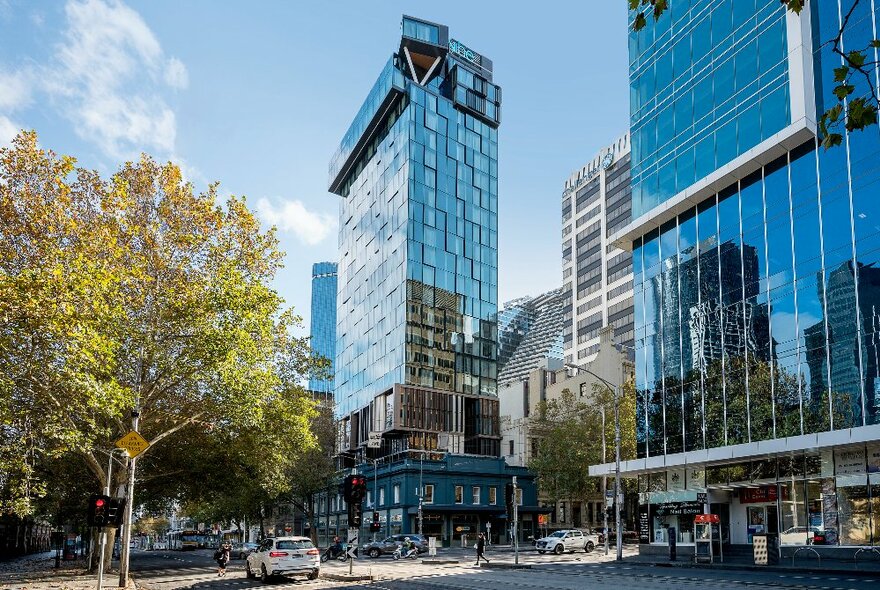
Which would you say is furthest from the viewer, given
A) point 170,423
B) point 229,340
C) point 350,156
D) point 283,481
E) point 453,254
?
point 350,156

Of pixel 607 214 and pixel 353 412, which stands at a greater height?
pixel 607 214

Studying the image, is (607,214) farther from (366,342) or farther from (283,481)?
(283,481)

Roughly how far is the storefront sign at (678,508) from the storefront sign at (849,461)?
305 inches

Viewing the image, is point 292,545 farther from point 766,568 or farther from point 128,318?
point 766,568

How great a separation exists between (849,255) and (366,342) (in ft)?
239

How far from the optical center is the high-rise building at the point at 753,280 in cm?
3322

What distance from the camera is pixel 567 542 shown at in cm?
5294

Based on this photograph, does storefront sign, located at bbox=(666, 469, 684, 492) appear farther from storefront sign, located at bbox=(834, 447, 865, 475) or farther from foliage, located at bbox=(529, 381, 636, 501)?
foliage, located at bbox=(529, 381, 636, 501)

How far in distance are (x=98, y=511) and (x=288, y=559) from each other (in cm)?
934

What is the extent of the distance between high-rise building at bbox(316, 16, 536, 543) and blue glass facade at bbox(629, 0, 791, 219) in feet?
138

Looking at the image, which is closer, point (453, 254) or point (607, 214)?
point (453, 254)

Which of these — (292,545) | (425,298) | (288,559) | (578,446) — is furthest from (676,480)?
(425,298)

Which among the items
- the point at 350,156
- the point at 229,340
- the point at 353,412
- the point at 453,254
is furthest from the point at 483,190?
the point at 229,340

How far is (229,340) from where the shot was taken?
98.9 ft
